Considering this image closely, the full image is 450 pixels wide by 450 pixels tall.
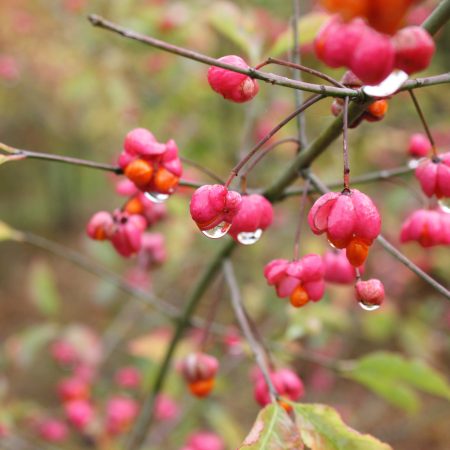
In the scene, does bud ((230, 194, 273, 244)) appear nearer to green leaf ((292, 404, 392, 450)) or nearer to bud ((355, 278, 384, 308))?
bud ((355, 278, 384, 308))

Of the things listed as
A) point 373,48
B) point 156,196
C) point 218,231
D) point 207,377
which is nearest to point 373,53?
point 373,48

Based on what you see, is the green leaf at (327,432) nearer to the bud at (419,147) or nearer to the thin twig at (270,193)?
the thin twig at (270,193)

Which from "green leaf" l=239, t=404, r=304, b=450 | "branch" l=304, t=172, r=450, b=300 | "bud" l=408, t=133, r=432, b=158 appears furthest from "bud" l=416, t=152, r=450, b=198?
"green leaf" l=239, t=404, r=304, b=450

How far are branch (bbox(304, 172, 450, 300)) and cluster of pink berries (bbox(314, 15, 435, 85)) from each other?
34 centimetres

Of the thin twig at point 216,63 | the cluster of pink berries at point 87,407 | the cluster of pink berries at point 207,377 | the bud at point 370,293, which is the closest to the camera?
the thin twig at point 216,63

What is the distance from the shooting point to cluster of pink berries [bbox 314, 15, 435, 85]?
0.57 metres

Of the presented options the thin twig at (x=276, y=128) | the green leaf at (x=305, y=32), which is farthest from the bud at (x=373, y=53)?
the green leaf at (x=305, y=32)

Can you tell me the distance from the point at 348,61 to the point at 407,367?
3.06ft

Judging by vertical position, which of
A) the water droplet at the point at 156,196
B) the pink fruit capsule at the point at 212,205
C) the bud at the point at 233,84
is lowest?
the pink fruit capsule at the point at 212,205

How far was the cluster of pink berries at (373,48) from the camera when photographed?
0.57m

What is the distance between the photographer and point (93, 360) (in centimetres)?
272

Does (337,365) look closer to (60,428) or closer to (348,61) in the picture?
(348,61)

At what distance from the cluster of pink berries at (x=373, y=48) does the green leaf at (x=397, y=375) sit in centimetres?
88

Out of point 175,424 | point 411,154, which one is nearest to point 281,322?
point 175,424
